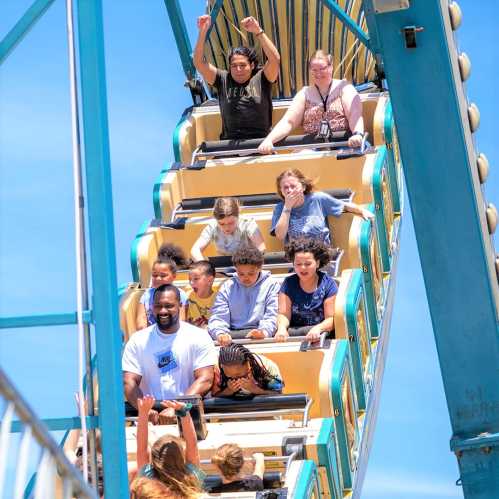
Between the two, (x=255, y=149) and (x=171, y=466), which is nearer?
(x=171, y=466)

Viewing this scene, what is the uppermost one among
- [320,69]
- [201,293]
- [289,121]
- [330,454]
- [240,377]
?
[320,69]

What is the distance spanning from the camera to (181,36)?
37.6ft

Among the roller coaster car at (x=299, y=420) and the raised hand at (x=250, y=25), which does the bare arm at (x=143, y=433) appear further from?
the raised hand at (x=250, y=25)

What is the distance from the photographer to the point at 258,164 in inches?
383

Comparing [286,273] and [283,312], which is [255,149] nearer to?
[286,273]

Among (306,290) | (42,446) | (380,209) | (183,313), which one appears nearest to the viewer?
(42,446)

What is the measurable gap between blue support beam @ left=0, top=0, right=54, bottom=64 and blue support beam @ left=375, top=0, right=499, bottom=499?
4.40ft

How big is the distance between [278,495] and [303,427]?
2.98ft

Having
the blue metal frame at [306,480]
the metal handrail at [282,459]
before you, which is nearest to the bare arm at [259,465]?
the metal handrail at [282,459]

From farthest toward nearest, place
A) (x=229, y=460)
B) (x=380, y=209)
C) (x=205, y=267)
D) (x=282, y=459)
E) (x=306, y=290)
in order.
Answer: (x=380, y=209)
(x=205, y=267)
(x=306, y=290)
(x=282, y=459)
(x=229, y=460)

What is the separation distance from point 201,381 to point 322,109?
10.6 ft

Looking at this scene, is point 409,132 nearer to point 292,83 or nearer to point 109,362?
point 109,362

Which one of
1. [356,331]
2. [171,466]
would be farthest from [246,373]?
[171,466]

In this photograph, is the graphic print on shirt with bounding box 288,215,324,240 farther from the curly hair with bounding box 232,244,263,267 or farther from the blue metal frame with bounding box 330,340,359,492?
the blue metal frame with bounding box 330,340,359,492
